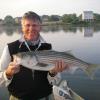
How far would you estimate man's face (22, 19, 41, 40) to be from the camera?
14.4ft

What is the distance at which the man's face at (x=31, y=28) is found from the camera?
14.4 feet

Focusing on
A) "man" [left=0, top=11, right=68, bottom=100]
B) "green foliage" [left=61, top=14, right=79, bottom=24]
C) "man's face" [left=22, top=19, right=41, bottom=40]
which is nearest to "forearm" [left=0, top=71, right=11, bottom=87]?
"man" [left=0, top=11, right=68, bottom=100]

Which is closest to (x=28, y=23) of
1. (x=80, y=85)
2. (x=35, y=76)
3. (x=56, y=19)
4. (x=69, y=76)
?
(x=35, y=76)

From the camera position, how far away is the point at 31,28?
436 centimetres

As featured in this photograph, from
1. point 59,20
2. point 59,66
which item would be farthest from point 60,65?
point 59,20

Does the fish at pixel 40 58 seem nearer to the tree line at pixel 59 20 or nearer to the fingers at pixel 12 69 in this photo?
the fingers at pixel 12 69

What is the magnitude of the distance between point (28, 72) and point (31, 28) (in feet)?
2.12

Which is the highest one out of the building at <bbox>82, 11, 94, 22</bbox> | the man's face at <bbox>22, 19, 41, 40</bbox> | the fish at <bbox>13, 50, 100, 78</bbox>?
the man's face at <bbox>22, 19, 41, 40</bbox>

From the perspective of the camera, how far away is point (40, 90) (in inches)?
182

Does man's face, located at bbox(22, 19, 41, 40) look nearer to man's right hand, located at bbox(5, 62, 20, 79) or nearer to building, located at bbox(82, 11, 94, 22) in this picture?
man's right hand, located at bbox(5, 62, 20, 79)

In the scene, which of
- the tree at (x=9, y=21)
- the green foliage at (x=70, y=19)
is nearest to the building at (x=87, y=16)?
the green foliage at (x=70, y=19)

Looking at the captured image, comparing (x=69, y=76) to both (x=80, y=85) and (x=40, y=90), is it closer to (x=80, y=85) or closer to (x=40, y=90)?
(x=80, y=85)

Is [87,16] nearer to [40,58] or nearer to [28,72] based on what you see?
[28,72]

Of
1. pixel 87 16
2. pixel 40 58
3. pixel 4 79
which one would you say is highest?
pixel 40 58
